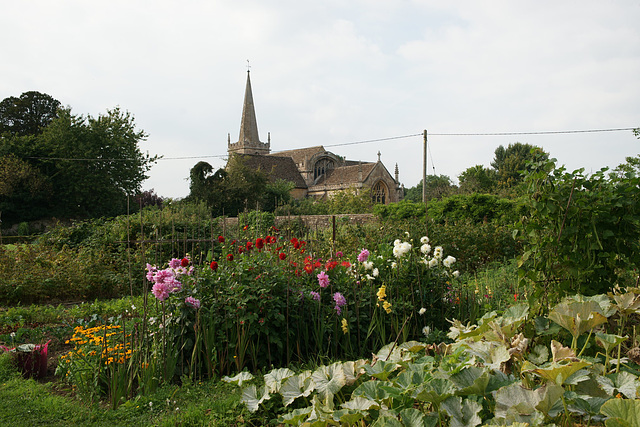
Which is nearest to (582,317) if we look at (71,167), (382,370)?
(382,370)

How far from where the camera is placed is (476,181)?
28109 millimetres

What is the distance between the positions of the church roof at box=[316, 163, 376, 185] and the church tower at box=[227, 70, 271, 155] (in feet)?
40.0

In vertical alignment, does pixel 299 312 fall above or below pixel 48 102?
below

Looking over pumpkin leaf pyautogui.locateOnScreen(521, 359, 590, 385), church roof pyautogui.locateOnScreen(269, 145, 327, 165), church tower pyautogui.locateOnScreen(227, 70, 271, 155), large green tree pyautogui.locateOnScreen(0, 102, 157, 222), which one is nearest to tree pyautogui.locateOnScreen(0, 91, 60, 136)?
large green tree pyautogui.locateOnScreen(0, 102, 157, 222)

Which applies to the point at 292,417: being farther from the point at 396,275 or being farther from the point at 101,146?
the point at 101,146

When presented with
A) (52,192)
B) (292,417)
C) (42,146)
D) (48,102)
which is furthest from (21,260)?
(48,102)

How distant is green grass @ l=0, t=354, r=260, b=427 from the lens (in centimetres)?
258

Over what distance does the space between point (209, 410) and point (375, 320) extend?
1.62 meters

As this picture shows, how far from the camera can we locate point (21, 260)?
8148mm

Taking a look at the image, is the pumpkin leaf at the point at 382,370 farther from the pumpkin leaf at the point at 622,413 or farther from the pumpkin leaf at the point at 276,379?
the pumpkin leaf at the point at 622,413

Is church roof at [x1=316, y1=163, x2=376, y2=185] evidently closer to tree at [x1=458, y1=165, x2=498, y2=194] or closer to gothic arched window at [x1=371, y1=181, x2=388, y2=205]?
gothic arched window at [x1=371, y1=181, x2=388, y2=205]

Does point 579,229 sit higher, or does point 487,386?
point 579,229

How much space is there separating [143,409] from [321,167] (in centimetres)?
4174

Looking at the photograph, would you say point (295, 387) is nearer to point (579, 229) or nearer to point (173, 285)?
point (173, 285)
